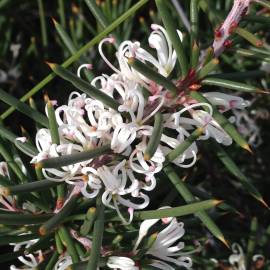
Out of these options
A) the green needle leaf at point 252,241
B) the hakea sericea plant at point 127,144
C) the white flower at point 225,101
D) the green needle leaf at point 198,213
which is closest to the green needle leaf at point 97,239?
the hakea sericea plant at point 127,144

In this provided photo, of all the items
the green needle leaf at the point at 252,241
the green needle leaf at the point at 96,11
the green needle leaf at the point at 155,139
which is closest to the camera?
the green needle leaf at the point at 155,139

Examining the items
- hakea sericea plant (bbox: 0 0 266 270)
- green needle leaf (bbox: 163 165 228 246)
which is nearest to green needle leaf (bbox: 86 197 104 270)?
hakea sericea plant (bbox: 0 0 266 270)

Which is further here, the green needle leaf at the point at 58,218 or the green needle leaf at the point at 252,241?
the green needle leaf at the point at 252,241

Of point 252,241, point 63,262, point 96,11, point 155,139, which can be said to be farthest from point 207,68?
point 252,241

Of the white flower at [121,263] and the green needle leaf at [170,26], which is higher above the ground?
the green needle leaf at [170,26]

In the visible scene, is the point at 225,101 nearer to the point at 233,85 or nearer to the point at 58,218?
the point at 233,85

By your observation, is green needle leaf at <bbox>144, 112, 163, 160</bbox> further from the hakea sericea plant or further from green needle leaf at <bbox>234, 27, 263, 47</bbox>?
green needle leaf at <bbox>234, 27, 263, 47</bbox>

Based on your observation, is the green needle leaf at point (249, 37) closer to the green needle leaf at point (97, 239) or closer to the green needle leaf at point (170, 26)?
the green needle leaf at point (170, 26)

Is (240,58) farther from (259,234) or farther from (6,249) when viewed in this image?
(6,249)
